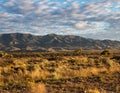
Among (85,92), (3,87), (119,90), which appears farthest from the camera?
(3,87)

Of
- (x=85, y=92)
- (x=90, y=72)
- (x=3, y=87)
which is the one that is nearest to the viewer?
(x=85, y=92)

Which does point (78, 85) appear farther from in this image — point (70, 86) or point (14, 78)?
point (14, 78)

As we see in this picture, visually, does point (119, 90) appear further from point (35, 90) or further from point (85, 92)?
point (35, 90)

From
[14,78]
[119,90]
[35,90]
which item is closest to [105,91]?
[119,90]

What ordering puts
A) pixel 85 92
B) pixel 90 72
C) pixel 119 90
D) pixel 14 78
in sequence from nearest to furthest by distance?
1. pixel 85 92
2. pixel 119 90
3. pixel 14 78
4. pixel 90 72

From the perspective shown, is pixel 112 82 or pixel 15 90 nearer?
pixel 15 90

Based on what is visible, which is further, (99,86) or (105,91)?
(99,86)

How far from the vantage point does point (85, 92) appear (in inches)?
640

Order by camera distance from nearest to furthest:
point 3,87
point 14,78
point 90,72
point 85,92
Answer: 1. point 85,92
2. point 3,87
3. point 14,78
4. point 90,72

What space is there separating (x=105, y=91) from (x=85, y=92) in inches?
50.4

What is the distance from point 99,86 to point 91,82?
1.78 meters

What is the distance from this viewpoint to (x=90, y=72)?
25703mm

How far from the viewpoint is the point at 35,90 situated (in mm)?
16562

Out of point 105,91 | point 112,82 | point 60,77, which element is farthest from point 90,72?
point 105,91
